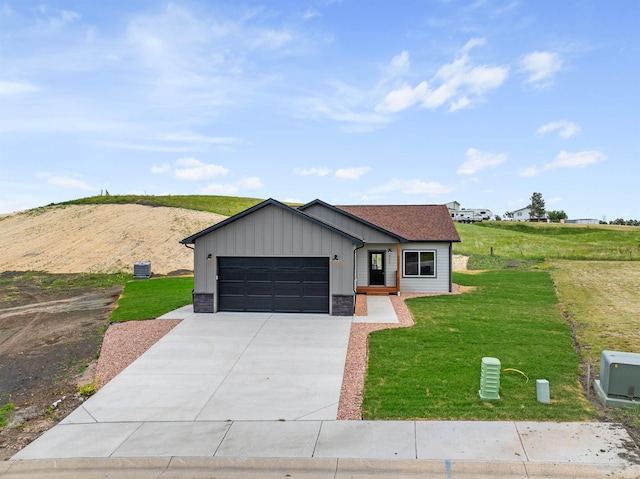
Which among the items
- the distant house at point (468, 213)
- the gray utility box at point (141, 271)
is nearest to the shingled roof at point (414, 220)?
the gray utility box at point (141, 271)

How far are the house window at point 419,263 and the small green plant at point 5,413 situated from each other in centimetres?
1762

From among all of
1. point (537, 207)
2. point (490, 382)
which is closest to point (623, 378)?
point (490, 382)

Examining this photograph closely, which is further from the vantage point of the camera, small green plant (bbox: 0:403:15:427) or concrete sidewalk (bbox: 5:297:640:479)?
small green plant (bbox: 0:403:15:427)

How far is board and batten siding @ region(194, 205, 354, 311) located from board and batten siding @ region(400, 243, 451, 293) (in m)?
7.21

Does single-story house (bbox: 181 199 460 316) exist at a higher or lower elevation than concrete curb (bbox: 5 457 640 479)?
higher

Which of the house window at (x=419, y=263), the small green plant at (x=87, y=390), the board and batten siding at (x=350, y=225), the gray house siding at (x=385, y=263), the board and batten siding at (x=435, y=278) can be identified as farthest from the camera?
the house window at (x=419, y=263)

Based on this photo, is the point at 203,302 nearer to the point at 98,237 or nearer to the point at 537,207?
the point at 98,237

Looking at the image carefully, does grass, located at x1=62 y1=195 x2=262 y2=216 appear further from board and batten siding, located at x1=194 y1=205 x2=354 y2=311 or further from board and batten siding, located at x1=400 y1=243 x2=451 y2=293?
board and batten siding, located at x1=194 y1=205 x2=354 y2=311

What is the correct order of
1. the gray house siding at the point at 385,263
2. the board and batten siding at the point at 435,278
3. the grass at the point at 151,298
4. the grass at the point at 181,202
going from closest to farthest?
the grass at the point at 151,298 < the gray house siding at the point at 385,263 < the board and batten siding at the point at 435,278 < the grass at the point at 181,202

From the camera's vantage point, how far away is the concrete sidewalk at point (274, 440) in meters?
6.15

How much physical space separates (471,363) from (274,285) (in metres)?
8.36

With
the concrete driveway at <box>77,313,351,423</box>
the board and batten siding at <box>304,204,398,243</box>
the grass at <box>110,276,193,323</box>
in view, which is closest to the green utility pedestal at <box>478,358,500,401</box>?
the concrete driveway at <box>77,313,351,423</box>

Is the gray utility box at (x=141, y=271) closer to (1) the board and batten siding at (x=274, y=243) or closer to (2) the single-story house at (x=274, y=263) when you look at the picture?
(2) the single-story house at (x=274, y=263)

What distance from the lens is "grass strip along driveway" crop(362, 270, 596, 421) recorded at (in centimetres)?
790
